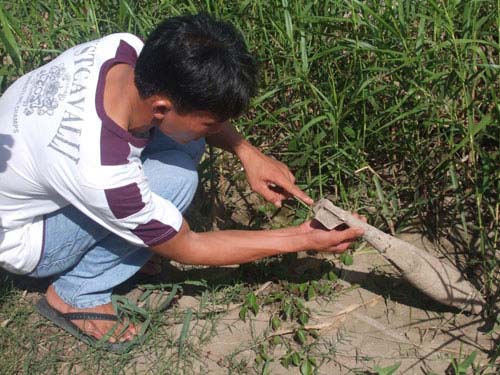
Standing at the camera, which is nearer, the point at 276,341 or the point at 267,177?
the point at 276,341

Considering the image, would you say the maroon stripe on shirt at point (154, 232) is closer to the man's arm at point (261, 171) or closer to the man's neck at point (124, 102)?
the man's neck at point (124, 102)

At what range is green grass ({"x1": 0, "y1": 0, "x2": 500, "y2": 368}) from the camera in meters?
2.56

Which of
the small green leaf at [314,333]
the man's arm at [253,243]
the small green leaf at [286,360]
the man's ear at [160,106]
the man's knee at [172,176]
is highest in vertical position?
the man's ear at [160,106]

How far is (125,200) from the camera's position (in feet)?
6.66

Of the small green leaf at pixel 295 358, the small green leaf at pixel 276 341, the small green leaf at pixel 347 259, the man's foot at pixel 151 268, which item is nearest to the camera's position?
the small green leaf at pixel 295 358

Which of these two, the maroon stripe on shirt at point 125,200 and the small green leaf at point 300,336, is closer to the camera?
the maroon stripe on shirt at point 125,200

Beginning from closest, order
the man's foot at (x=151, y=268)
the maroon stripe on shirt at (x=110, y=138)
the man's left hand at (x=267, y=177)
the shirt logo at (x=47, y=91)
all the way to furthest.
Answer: the maroon stripe on shirt at (x=110, y=138), the shirt logo at (x=47, y=91), the man's left hand at (x=267, y=177), the man's foot at (x=151, y=268)

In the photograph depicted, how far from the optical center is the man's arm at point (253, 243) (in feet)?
Result: 7.43

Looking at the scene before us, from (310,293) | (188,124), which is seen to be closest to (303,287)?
(310,293)

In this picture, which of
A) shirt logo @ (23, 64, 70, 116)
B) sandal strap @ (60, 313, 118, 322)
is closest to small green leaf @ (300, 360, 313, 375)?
sandal strap @ (60, 313, 118, 322)

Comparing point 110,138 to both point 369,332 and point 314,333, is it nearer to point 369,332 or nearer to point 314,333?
point 314,333

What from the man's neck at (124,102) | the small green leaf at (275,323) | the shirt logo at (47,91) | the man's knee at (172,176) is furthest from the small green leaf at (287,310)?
the shirt logo at (47,91)

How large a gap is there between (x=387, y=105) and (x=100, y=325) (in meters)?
1.36

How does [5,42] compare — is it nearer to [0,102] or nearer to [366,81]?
[0,102]
